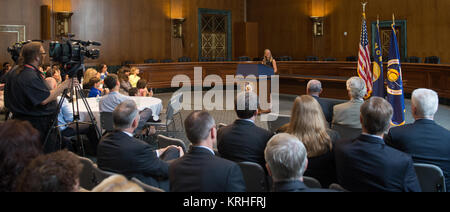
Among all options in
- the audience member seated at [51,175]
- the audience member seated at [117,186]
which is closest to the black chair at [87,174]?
the audience member seated at [51,175]

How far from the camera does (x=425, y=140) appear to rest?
9.85 feet

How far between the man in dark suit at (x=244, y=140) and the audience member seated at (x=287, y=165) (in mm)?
1128

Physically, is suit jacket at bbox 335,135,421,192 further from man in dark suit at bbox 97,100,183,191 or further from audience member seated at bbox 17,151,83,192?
audience member seated at bbox 17,151,83,192

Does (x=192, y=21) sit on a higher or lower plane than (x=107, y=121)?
higher

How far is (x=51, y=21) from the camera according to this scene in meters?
12.6

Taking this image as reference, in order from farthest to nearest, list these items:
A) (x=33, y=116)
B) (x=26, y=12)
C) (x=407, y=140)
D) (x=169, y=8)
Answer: (x=169, y=8) → (x=26, y=12) → (x=33, y=116) → (x=407, y=140)

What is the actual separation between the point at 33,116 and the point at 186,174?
8.18 feet

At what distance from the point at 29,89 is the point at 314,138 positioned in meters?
2.73

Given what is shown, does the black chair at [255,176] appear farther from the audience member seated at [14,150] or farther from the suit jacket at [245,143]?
the audience member seated at [14,150]

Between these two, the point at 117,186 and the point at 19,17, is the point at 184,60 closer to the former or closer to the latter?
the point at 19,17

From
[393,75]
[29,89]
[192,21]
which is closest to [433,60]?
[393,75]

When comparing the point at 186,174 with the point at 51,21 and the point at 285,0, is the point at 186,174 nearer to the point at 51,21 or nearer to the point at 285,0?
the point at 51,21
